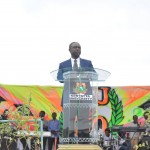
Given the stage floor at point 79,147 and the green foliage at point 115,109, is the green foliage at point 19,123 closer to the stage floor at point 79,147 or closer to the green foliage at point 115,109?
the stage floor at point 79,147

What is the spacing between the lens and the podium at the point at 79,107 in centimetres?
675

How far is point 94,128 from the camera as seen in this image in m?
6.92

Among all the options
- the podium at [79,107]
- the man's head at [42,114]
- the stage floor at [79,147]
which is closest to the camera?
the stage floor at [79,147]

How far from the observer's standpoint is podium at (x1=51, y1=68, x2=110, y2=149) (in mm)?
6746

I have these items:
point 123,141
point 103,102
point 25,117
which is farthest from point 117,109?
point 25,117

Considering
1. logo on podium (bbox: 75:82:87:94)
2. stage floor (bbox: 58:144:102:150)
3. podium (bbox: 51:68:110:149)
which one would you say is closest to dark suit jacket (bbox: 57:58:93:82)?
podium (bbox: 51:68:110:149)

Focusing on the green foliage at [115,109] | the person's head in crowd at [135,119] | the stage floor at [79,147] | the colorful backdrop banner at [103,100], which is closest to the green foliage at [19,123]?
the stage floor at [79,147]

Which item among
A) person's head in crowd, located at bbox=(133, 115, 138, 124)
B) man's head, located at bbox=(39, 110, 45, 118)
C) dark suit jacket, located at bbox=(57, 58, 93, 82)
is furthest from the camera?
man's head, located at bbox=(39, 110, 45, 118)

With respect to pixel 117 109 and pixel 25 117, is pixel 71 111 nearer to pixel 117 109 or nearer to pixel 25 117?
pixel 25 117

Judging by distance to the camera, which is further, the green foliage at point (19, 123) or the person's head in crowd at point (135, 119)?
the person's head in crowd at point (135, 119)

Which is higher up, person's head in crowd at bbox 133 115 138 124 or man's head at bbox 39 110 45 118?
man's head at bbox 39 110 45 118

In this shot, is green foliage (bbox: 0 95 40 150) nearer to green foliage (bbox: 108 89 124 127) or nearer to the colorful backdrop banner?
the colorful backdrop banner

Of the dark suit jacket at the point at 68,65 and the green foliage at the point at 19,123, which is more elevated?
the dark suit jacket at the point at 68,65

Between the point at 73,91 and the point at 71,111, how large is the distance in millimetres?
263
